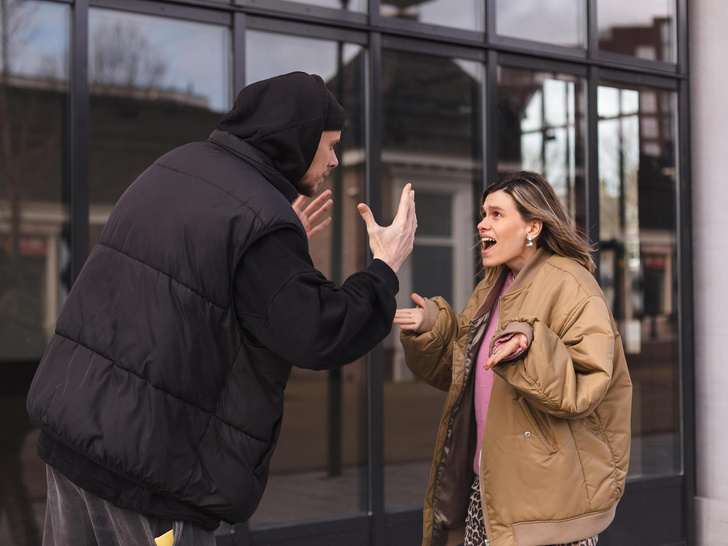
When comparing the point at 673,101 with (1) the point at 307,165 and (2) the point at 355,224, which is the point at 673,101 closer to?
(2) the point at 355,224

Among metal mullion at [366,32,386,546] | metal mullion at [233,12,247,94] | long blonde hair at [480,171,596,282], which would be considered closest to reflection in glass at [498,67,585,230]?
metal mullion at [366,32,386,546]

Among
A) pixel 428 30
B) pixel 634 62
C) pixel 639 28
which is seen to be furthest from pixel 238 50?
pixel 639 28

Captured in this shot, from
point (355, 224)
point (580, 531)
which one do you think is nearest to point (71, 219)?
point (355, 224)

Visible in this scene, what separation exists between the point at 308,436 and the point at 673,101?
345 cm

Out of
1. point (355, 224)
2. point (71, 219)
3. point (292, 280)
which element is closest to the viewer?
point (292, 280)

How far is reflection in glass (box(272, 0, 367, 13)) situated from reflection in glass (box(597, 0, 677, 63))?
6.20 ft

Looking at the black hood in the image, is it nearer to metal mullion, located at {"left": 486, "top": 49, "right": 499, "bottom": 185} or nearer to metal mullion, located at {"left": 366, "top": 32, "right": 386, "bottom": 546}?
metal mullion, located at {"left": 366, "top": 32, "right": 386, "bottom": 546}

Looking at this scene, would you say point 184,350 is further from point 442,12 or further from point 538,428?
point 442,12

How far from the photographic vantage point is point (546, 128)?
20.4ft

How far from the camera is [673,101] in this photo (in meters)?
6.48

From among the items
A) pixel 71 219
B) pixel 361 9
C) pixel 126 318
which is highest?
pixel 361 9

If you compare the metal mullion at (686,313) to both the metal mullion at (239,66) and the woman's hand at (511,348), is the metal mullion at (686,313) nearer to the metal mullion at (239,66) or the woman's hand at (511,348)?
the metal mullion at (239,66)

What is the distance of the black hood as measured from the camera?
7.66 ft

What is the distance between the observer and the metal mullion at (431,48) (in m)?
5.31
